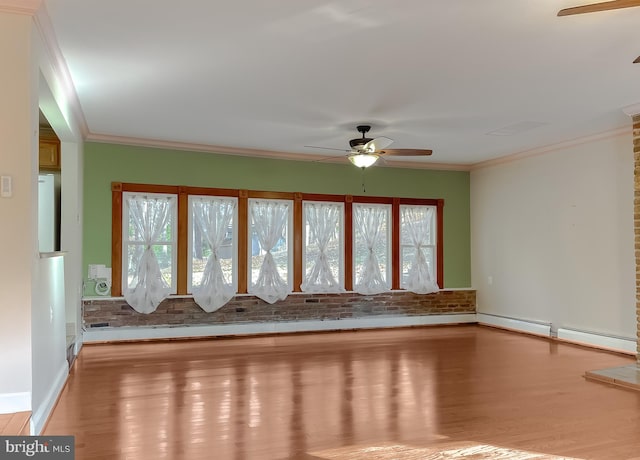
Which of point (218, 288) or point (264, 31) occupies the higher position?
point (264, 31)

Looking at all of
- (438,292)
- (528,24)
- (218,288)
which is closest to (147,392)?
(218,288)

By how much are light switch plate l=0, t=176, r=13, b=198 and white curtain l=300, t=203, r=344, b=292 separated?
17.7 feet

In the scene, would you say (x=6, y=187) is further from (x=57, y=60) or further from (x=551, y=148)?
(x=551, y=148)

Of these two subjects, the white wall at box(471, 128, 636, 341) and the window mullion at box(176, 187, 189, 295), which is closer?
the white wall at box(471, 128, 636, 341)

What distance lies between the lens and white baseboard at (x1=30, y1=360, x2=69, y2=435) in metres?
3.45

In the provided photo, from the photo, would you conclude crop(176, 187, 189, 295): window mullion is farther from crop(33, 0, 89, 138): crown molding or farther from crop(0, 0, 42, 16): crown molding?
crop(0, 0, 42, 16): crown molding

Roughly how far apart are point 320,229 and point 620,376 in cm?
468

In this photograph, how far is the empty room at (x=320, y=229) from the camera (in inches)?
136

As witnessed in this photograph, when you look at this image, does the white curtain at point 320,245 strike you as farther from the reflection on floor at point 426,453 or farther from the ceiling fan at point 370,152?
the reflection on floor at point 426,453

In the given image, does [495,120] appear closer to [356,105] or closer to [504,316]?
[356,105]

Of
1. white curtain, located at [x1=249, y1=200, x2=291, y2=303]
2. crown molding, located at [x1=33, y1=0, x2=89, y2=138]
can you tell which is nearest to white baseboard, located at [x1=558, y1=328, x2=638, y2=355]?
white curtain, located at [x1=249, y1=200, x2=291, y2=303]

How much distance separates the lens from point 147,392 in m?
4.72

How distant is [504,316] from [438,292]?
1.15 metres

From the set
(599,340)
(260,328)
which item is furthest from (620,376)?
(260,328)
